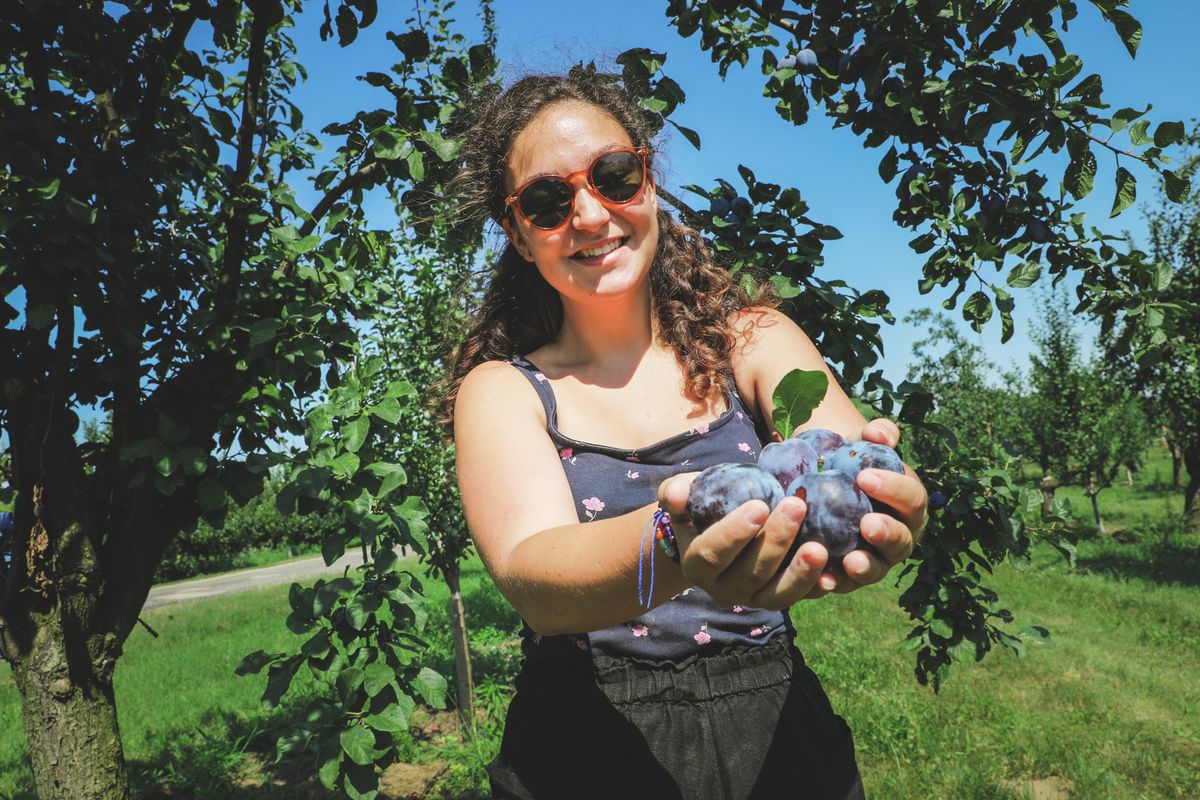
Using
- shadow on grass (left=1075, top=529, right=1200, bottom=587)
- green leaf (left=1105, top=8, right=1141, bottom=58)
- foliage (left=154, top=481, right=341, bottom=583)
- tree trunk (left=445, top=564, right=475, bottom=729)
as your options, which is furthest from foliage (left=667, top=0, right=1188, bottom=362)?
foliage (left=154, top=481, right=341, bottom=583)

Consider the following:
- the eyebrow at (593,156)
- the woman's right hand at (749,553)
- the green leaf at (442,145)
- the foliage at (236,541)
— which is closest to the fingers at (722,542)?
the woman's right hand at (749,553)

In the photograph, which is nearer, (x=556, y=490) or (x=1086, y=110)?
(x=556, y=490)

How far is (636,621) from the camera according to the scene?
4.30 ft

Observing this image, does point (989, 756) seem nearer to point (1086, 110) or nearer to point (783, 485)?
point (1086, 110)

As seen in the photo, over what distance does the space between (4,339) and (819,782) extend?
264 cm

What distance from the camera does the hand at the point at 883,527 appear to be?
827mm

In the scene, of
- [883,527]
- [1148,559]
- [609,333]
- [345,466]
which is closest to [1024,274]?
[609,333]

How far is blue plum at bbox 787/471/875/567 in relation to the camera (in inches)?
32.5

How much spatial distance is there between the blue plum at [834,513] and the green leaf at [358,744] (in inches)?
58.8

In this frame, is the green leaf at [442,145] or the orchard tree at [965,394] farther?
the orchard tree at [965,394]

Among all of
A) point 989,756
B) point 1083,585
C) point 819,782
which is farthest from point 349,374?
point 1083,585

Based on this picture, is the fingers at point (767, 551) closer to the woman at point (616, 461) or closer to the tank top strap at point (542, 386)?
the woman at point (616, 461)

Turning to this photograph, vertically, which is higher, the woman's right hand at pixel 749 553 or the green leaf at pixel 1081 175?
the green leaf at pixel 1081 175

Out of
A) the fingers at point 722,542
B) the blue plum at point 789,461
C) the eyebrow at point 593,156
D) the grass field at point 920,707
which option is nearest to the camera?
the fingers at point 722,542
